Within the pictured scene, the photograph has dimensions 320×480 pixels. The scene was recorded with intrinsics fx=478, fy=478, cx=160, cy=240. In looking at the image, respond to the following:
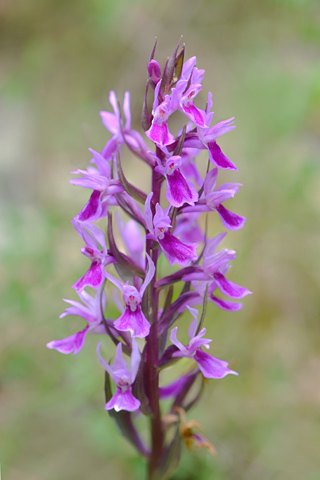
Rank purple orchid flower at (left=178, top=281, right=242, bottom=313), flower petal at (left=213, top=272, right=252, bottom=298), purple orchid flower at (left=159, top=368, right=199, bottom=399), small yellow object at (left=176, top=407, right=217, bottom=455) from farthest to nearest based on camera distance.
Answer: purple orchid flower at (left=159, top=368, right=199, bottom=399), small yellow object at (left=176, top=407, right=217, bottom=455), purple orchid flower at (left=178, top=281, right=242, bottom=313), flower petal at (left=213, top=272, right=252, bottom=298)

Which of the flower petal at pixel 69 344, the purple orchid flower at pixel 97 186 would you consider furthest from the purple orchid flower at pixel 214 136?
the flower petal at pixel 69 344

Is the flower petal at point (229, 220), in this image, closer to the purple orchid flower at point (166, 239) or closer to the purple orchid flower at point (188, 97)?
the purple orchid flower at point (166, 239)

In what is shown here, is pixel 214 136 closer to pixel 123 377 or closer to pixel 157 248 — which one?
pixel 157 248

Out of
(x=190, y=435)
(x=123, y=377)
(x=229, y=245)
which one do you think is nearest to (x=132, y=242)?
(x=123, y=377)

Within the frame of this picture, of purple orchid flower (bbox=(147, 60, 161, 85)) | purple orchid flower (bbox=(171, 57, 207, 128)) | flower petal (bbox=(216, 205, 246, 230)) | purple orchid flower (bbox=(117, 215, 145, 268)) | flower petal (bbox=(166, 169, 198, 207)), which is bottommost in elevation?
purple orchid flower (bbox=(117, 215, 145, 268))

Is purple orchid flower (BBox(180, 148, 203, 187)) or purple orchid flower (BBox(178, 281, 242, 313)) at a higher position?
purple orchid flower (BBox(180, 148, 203, 187))

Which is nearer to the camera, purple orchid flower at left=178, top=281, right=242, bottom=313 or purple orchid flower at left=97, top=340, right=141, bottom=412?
purple orchid flower at left=97, top=340, right=141, bottom=412

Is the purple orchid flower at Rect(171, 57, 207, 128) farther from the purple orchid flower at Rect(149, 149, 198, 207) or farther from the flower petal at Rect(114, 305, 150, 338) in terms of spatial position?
the flower petal at Rect(114, 305, 150, 338)

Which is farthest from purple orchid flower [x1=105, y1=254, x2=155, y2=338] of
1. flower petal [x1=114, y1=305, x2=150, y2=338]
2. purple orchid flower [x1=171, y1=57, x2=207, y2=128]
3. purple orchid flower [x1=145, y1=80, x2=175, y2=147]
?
purple orchid flower [x1=171, y1=57, x2=207, y2=128]
